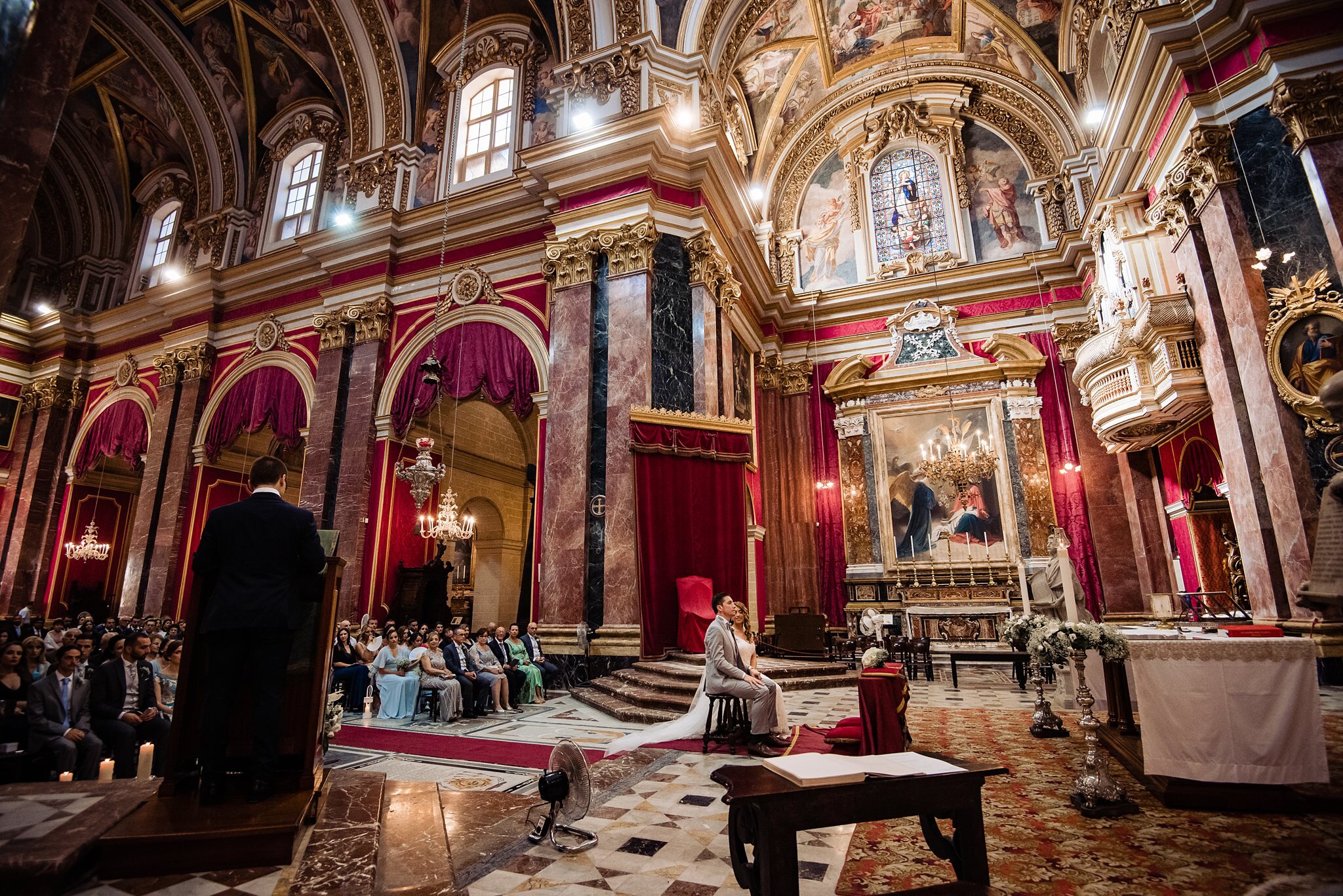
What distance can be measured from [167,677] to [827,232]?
14304 mm

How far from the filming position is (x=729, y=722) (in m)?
5.16

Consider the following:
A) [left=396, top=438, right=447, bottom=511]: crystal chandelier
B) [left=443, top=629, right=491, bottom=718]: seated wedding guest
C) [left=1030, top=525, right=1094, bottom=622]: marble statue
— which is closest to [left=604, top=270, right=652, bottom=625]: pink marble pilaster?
[left=443, top=629, right=491, bottom=718]: seated wedding guest

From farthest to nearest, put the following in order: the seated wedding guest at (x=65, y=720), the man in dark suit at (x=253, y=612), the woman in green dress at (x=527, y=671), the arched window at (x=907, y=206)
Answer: the arched window at (x=907, y=206), the woman in green dress at (x=527, y=671), the seated wedding guest at (x=65, y=720), the man in dark suit at (x=253, y=612)

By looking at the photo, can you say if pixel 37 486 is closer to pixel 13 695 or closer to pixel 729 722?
pixel 13 695

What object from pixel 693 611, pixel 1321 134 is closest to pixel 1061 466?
pixel 1321 134

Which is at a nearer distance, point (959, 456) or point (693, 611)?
point (693, 611)

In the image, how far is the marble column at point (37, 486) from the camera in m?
13.8

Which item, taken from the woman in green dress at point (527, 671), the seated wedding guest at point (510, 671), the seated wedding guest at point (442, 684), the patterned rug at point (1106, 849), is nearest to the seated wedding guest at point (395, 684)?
the seated wedding guest at point (442, 684)

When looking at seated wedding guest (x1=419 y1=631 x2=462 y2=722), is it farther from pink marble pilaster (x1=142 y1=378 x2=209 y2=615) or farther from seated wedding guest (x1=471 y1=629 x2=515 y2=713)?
pink marble pilaster (x1=142 y1=378 x2=209 y2=615)

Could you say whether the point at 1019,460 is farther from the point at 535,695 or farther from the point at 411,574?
the point at 411,574

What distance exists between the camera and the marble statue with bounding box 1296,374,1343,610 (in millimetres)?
1499

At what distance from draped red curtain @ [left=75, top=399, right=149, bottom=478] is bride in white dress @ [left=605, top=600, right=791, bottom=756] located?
550 inches

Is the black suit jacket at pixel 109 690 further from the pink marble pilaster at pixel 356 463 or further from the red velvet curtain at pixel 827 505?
the red velvet curtain at pixel 827 505

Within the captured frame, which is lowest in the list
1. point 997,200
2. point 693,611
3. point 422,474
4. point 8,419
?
point 693,611
